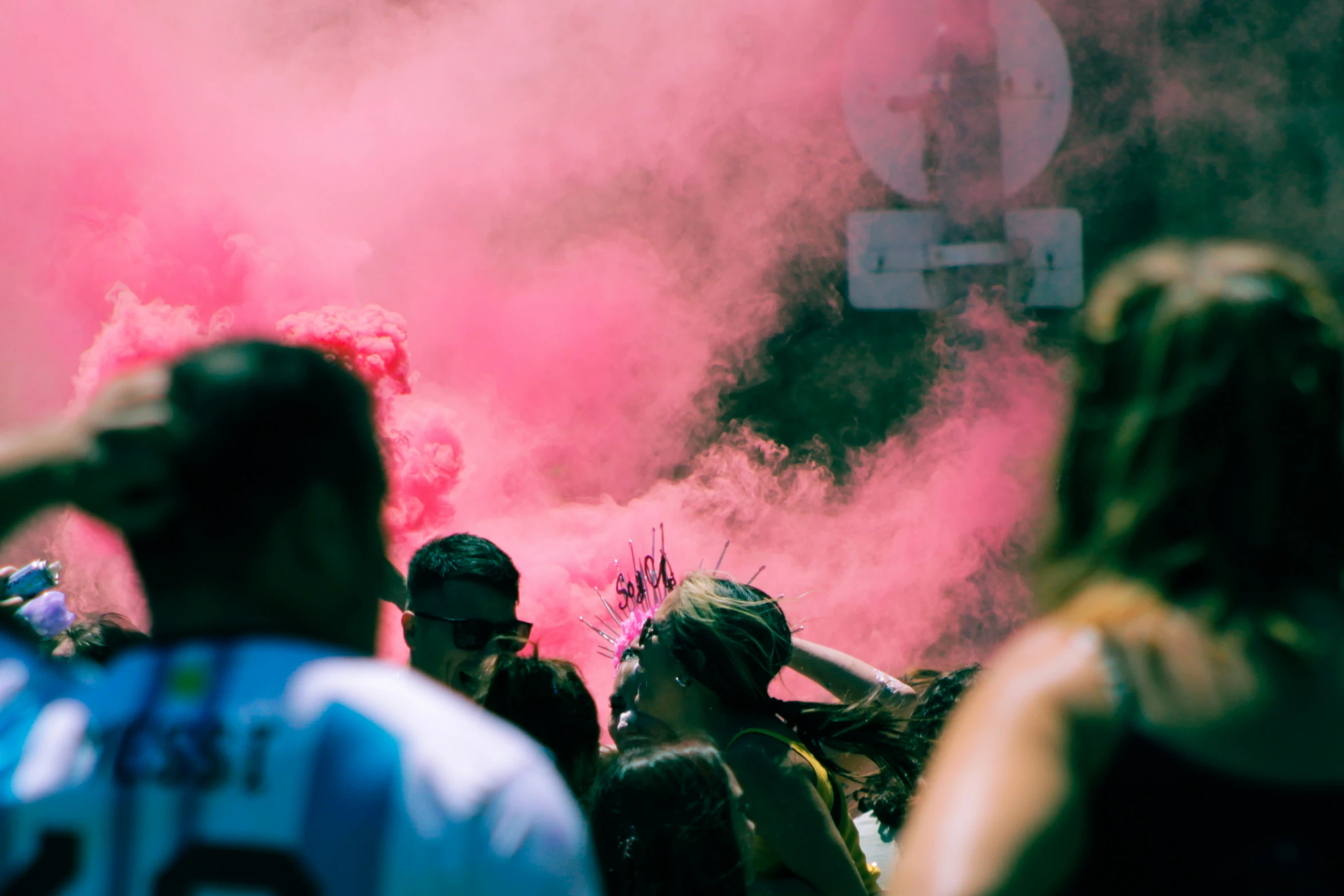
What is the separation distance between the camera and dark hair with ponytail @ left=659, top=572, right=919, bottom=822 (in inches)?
103

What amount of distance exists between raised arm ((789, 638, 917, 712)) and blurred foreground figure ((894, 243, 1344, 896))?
7.07 ft

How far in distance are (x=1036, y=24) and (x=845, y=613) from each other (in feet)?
14.8

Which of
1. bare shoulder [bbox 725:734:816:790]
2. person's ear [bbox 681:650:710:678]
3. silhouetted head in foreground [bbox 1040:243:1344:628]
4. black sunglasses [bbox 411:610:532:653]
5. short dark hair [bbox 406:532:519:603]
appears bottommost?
bare shoulder [bbox 725:734:816:790]

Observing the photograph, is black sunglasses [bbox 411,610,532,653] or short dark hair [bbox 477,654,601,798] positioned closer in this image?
short dark hair [bbox 477,654,601,798]

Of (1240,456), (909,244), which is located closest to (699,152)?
(909,244)

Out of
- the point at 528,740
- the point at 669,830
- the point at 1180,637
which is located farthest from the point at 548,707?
the point at 1180,637

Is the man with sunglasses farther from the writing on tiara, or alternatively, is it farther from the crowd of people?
the crowd of people

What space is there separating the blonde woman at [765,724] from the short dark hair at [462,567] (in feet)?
1.71

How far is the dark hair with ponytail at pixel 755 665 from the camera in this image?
260 centimetres

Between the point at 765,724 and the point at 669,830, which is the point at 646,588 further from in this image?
the point at 669,830

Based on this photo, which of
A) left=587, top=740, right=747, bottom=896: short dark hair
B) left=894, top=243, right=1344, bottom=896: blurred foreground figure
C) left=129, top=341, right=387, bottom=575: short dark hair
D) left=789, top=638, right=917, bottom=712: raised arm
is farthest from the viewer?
left=789, top=638, right=917, bottom=712: raised arm

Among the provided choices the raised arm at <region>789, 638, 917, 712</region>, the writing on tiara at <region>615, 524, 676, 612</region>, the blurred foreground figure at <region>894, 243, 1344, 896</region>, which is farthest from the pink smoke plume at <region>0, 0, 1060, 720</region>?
the blurred foreground figure at <region>894, 243, 1344, 896</region>

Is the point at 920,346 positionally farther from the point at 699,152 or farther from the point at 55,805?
the point at 55,805

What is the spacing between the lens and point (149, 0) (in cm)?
753
